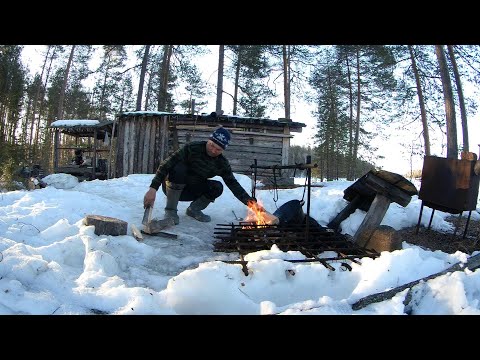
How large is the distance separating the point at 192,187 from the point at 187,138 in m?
8.16

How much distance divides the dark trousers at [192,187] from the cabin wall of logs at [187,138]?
7547 mm

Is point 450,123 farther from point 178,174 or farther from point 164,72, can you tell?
point 164,72

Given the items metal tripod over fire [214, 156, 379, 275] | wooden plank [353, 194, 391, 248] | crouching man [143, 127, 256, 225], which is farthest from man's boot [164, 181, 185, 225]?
wooden plank [353, 194, 391, 248]

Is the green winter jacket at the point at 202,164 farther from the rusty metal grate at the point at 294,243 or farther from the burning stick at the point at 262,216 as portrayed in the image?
the rusty metal grate at the point at 294,243

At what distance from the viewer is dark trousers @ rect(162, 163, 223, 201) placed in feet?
17.1

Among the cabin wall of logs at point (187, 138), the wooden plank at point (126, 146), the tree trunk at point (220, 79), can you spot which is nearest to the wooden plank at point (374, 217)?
the cabin wall of logs at point (187, 138)

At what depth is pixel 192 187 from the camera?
5488mm

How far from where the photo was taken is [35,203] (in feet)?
16.1

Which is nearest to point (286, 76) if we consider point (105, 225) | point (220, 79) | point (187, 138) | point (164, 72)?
point (220, 79)

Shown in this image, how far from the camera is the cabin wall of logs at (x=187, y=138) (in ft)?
43.3

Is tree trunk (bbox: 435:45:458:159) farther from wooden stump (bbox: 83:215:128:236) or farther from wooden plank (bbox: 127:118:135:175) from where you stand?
wooden plank (bbox: 127:118:135:175)

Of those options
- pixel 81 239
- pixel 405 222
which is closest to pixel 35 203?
pixel 81 239
